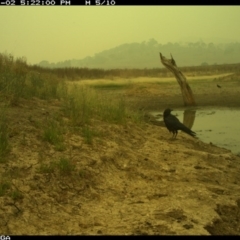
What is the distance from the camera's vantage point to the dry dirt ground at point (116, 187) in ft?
13.2

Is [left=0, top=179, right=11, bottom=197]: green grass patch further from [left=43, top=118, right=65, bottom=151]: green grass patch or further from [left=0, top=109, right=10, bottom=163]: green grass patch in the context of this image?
[left=43, top=118, right=65, bottom=151]: green grass patch

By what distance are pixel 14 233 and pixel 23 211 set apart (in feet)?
1.50

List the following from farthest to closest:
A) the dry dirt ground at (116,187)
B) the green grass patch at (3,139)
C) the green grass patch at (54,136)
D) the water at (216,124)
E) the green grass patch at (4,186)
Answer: the water at (216,124) < the green grass patch at (54,136) < the green grass patch at (3,139) < the green grass patch at (4,186) < the dry dirt ground at (116,187)

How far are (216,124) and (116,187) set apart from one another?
7.34 m

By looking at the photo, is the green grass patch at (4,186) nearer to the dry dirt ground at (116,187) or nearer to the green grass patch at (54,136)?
the dry dirt ground at (116,187)

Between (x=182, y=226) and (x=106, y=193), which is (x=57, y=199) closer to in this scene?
(x=106, y=193)

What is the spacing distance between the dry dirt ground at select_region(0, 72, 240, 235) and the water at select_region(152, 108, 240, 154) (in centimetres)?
125

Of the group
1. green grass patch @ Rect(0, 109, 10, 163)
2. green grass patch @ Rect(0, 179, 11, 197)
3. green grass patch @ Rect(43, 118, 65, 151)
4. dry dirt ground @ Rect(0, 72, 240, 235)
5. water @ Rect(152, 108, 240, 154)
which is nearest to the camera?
dry dirt ground @ Rect(0, 72, 240, 235)

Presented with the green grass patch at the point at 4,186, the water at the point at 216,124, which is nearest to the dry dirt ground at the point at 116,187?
the green grass patch at the point at 4,186

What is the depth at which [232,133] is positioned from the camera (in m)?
10.4

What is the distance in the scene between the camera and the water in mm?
9506

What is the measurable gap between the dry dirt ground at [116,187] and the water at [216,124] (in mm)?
1252

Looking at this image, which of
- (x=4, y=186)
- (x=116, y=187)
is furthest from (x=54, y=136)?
(x=4, y=186)

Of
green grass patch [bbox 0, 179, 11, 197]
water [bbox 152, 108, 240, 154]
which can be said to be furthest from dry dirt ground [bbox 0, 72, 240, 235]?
water [bbox 152, 108, 240, 154]
